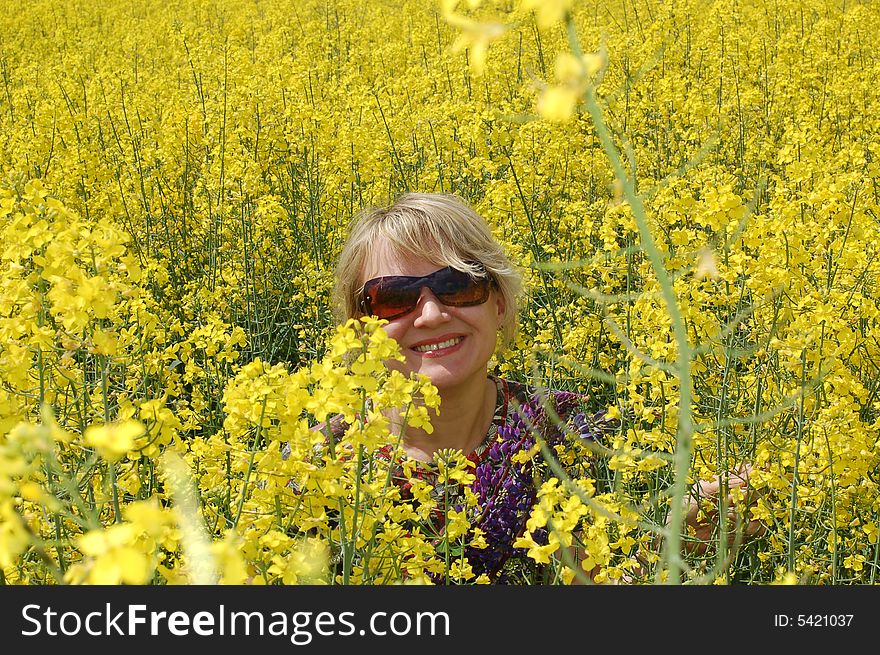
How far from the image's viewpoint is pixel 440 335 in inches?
105

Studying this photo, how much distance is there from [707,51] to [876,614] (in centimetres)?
643

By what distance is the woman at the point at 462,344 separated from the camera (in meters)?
2.56

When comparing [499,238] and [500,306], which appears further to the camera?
[499,238]

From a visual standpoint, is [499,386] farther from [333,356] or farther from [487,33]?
[487,33]

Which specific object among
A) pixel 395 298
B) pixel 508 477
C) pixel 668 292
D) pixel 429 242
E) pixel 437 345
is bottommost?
pixel 668 292

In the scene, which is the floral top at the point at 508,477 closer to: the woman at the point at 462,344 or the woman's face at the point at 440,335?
the woman at the point at 462,344

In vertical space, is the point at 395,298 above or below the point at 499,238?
below

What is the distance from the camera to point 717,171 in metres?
4.11

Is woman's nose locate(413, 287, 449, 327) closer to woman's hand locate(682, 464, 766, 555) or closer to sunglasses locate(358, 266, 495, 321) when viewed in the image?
sunglasses locate(358, 266, 495, 321)

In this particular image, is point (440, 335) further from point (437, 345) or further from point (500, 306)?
point (500, 306)

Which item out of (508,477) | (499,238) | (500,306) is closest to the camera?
(508,477)

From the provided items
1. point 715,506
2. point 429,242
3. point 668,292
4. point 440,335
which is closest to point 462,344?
point 440,335

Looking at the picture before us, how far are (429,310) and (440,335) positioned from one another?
0.25 ft

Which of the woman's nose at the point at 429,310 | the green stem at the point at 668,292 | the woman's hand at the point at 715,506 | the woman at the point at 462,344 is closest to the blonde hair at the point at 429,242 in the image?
the woman at the point at 462,344
